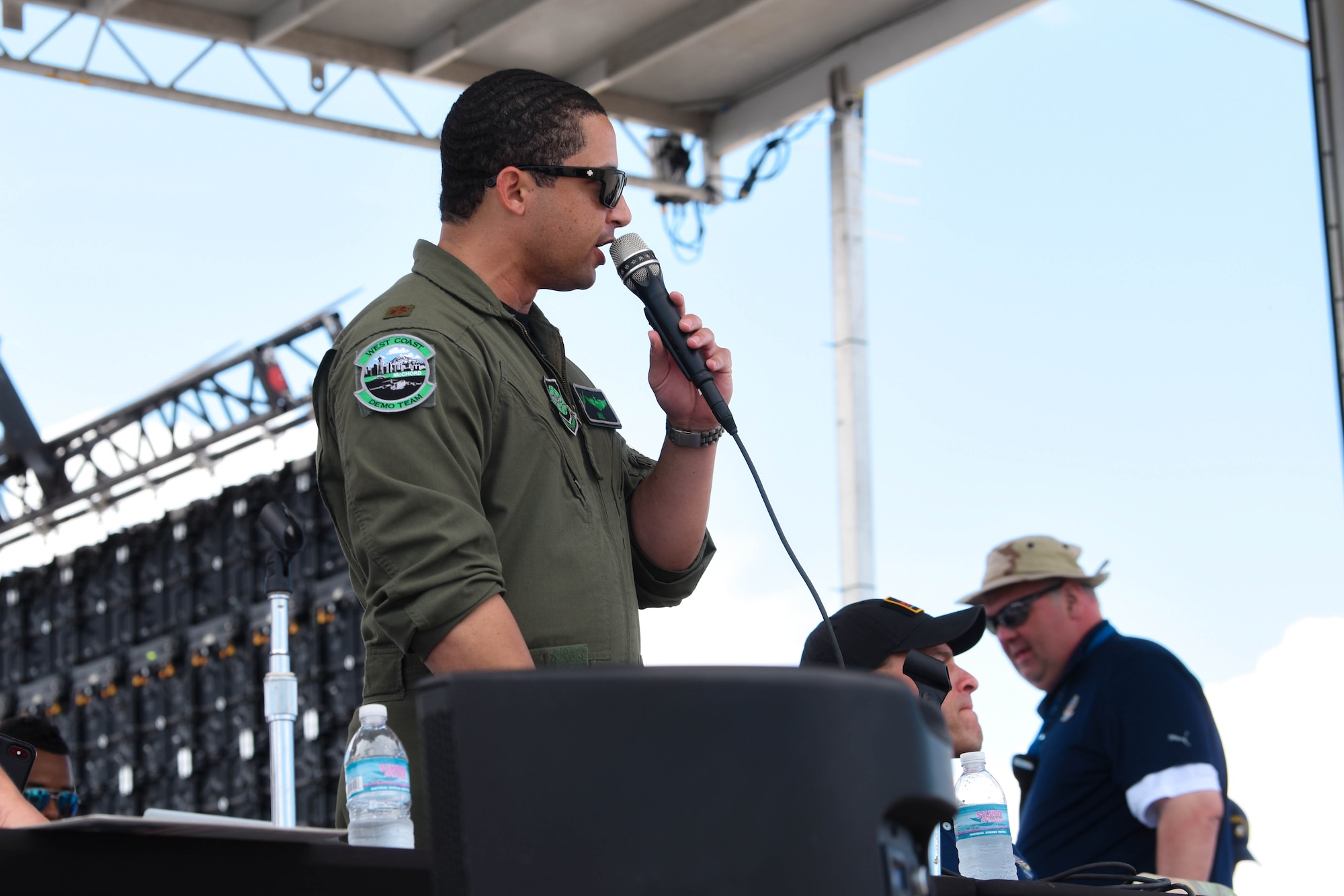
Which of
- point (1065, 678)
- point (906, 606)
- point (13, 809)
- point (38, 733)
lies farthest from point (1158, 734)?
point (38, 733)

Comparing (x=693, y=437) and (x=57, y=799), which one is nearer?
(x=693, y=437)

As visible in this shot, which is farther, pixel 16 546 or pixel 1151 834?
pixel 16 546

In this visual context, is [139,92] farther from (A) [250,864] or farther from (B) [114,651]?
(A) [250,864]

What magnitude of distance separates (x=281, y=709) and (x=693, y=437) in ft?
5.67

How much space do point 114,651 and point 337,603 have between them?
5.23 ft

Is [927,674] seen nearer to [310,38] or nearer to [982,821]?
[982,821]

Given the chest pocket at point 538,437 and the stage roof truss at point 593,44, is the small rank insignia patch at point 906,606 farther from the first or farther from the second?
the stage roof truss at point 593,44

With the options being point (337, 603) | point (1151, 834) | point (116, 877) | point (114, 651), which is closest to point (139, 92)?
point (337, 603)

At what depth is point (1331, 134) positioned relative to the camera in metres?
4.79

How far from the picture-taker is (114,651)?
7.31 m

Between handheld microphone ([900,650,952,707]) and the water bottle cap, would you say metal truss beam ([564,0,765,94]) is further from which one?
the water bottle cap

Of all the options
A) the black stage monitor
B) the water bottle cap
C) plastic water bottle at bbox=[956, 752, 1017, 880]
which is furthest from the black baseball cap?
the black stage monitor

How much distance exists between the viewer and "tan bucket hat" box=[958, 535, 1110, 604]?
352 centimetres

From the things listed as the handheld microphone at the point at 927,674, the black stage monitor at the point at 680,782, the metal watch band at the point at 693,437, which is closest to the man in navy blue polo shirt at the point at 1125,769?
the handheld microphone at the point at 927,674
